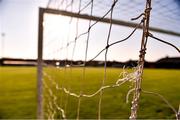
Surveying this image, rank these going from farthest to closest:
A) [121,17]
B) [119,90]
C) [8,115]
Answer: [119,90], [8,115], [121,17]

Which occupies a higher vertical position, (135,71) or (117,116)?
(135,71)

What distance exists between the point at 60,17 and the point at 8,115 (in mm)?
2306

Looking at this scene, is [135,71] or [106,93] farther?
[106,93]

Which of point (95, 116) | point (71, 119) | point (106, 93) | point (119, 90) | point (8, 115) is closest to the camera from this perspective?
point (71, 119)

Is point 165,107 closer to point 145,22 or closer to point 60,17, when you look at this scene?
point 60,17

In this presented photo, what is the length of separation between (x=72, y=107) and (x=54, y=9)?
2.36 m

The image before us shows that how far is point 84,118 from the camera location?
386 cm

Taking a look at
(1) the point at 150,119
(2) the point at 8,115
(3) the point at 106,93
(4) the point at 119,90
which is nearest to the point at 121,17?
(1) the point at 150,119

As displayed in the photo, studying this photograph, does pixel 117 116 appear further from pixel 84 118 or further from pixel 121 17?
pixel 121 17

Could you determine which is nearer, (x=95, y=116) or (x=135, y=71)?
(x=135, y=71)

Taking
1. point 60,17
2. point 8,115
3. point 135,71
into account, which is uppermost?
point 60,17

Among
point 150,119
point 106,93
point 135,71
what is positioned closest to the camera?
point 135,71

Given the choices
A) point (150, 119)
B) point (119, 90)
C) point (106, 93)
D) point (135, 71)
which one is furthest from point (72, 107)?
point (135, 71)

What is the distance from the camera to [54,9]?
2.19m
